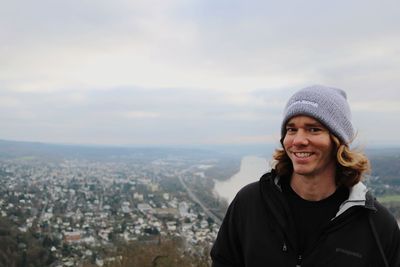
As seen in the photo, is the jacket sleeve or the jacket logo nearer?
the jacket logo

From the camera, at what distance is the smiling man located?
5.46 ft

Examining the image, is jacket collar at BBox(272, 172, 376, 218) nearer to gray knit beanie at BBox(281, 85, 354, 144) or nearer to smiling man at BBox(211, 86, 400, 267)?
smiling man at BBox(211, 86, 400, 267)

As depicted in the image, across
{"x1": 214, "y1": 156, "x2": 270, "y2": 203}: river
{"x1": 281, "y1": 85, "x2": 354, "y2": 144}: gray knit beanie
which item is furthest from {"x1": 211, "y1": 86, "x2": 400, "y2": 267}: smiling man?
{"x1": 214, "y1": 156, "x2": 270, "y2": 203}: river

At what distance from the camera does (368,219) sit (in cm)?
169

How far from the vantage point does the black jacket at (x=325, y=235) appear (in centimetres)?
164

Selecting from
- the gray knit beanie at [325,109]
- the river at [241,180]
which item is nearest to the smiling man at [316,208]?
the gray knit beanie at [325,109]

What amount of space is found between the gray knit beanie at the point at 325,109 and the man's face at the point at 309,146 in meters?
0.03

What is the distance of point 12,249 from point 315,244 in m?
13.4

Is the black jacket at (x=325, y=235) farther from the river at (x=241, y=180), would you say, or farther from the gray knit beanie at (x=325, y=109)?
the river at (x=241, y=180)

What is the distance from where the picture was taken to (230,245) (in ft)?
6.29

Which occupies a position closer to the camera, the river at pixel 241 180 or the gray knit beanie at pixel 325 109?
the gray knit beanie at pixel 325 109

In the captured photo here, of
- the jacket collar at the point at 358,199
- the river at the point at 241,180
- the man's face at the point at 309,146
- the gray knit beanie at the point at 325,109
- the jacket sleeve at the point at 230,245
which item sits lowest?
the river at the point at 241,180

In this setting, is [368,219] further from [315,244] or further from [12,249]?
[12,249]

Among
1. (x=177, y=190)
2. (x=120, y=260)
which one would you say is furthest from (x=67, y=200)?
(x=120, y=260)
